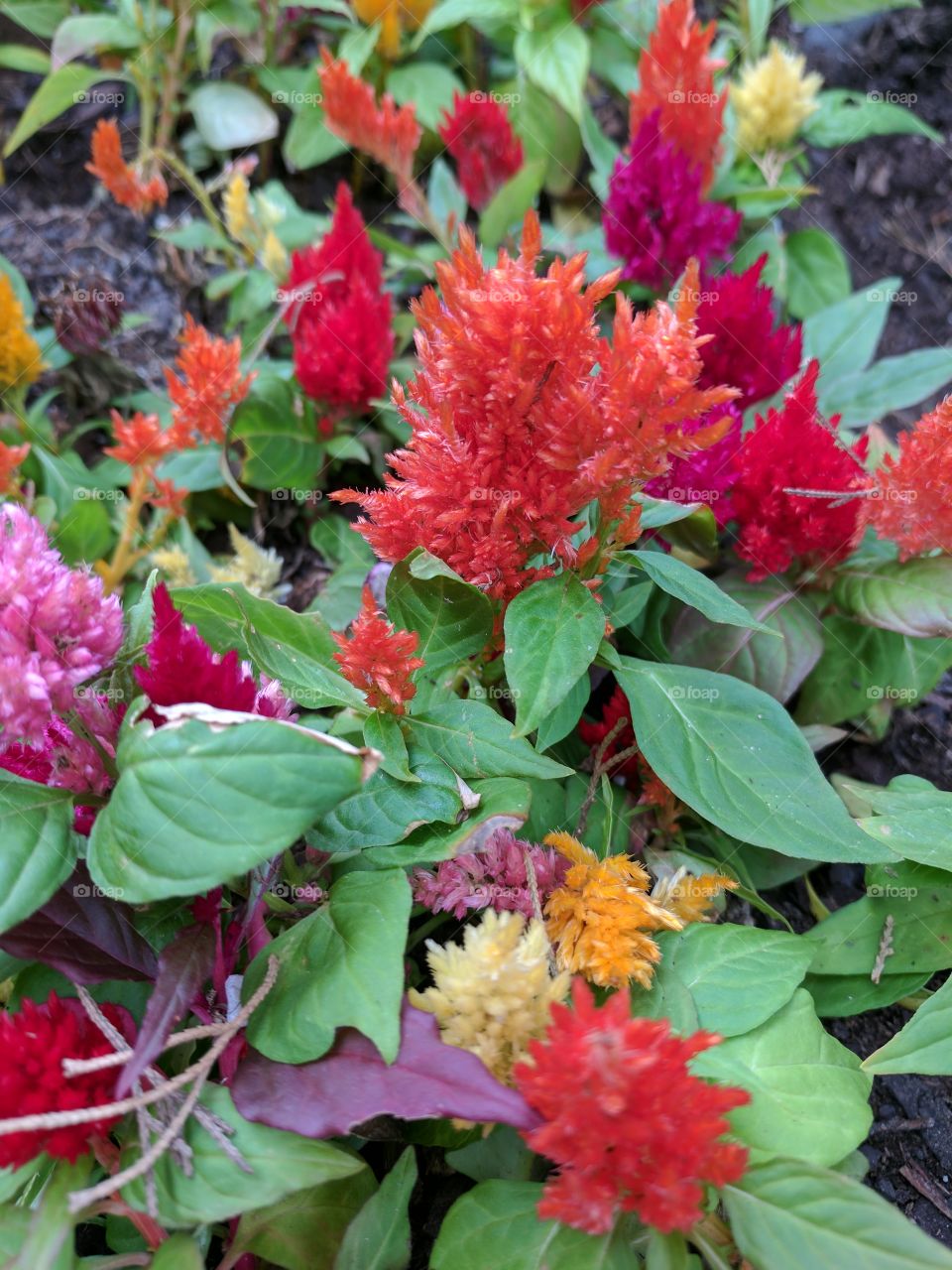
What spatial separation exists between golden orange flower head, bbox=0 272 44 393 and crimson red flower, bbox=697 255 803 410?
1195 mm

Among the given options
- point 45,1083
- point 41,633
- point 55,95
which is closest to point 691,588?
point 41,633

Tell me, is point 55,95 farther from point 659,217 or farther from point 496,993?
point 496,993

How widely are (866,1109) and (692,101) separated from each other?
162cm

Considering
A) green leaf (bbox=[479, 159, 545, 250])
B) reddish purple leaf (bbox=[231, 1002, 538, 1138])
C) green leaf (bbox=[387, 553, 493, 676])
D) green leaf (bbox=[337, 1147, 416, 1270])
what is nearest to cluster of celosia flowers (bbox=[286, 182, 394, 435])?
green leaf (bbox=[479, 159, 545, 250])

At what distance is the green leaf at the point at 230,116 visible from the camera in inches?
92.1

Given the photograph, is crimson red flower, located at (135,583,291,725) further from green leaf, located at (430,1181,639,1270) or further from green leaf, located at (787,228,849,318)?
green leaf, located at (787,228,849,318)

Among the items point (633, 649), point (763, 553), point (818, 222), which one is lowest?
point (633, 649)

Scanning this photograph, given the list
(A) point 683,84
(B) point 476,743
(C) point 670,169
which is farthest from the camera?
(A) point 683,84

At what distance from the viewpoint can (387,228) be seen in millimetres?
2428

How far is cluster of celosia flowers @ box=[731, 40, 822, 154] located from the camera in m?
2.02

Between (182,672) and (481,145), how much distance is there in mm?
1454

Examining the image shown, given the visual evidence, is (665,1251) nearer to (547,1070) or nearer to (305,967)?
(547,1070)

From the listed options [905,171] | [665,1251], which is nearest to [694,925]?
[665,1251]

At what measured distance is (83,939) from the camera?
1101 mm
